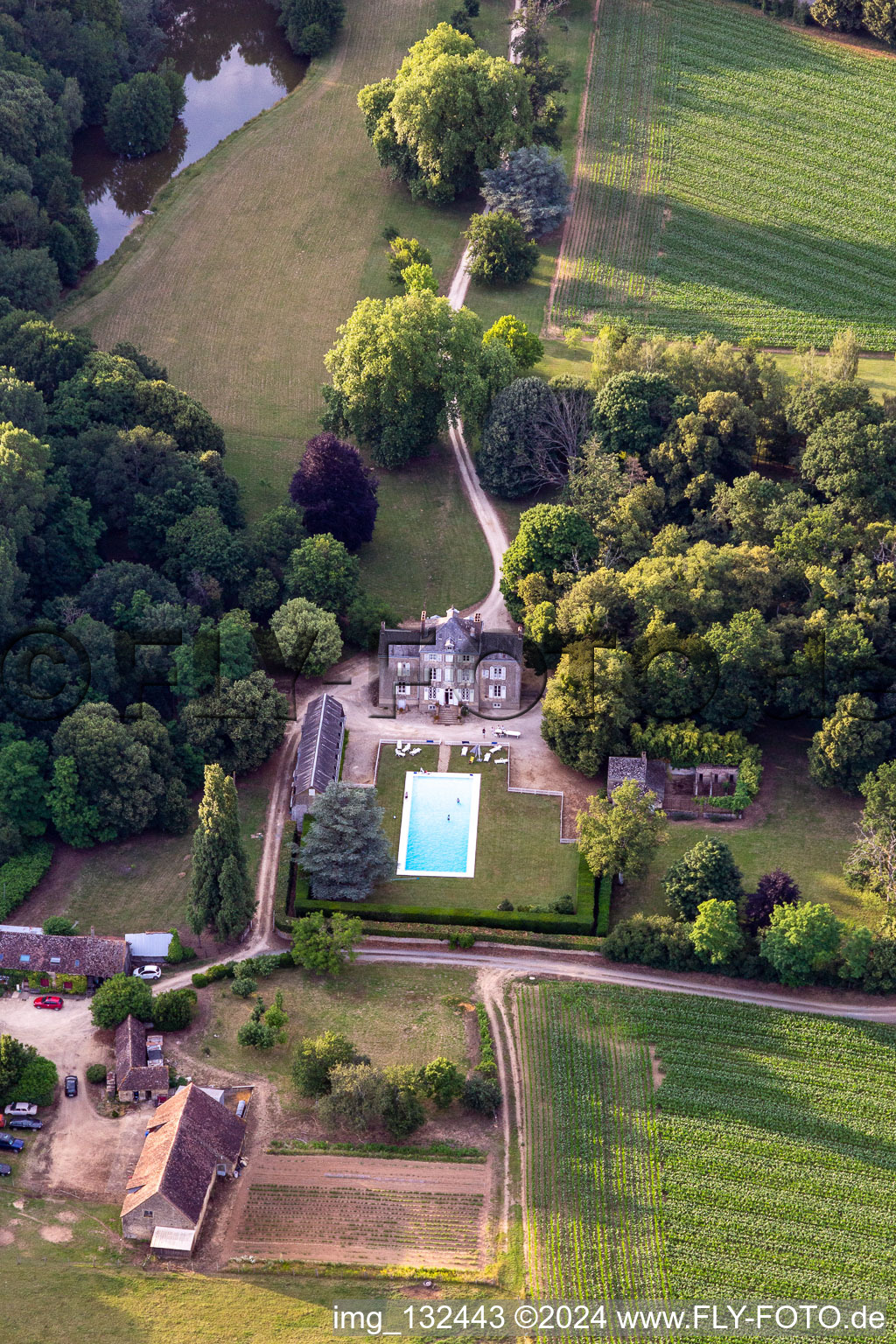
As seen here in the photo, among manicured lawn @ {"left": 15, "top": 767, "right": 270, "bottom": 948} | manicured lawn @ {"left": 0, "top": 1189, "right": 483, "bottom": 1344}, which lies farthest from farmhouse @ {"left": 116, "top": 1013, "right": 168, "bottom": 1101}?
manicured lawn @ {"left": 15, "top": 767, "right": 270, "bottom": 948}


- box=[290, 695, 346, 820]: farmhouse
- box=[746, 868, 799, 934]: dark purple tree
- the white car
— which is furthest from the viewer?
box=[290, 695, 346, 820]: farmhouse

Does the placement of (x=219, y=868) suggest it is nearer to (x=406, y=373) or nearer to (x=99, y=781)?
(x=99, y=781)

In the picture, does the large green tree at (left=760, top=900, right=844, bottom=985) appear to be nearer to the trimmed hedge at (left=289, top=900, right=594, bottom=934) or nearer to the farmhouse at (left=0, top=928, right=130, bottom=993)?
the trimmed hedge at (left=289, top=900, right=594, bottom=934)

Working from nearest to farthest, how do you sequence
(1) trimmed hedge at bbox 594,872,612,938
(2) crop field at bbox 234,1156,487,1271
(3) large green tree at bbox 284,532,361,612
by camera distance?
1. (2) crop field at bbox 234,1156,487,1271
2. (1) trimmed hedge at bbox 594,872,612,938
3. (3) large green tree at bbox 284,532,361,612

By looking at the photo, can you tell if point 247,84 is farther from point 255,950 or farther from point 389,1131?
point 389,1131

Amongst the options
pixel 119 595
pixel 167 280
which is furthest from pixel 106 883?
pixel 167 280

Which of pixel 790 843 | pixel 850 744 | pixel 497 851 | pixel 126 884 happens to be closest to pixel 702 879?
pixel 790 843
